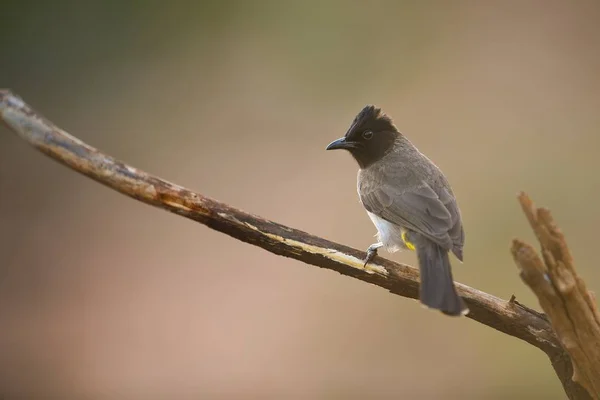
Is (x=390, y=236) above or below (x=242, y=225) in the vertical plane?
above

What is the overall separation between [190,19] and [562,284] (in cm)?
780

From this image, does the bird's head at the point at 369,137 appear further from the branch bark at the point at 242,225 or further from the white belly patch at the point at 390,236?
the branch bark at the point at 242,225

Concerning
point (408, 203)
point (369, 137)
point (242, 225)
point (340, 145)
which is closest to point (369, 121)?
point (369, 137)

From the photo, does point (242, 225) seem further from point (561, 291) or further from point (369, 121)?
point (369, 121)

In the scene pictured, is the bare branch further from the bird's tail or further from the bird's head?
the bird's head

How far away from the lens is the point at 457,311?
8.87ft

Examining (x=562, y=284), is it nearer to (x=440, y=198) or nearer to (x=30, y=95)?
(x=440, y=198)

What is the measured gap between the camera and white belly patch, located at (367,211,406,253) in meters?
3.52

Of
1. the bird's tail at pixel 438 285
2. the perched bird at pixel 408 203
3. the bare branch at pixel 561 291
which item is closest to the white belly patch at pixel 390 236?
the perched bird at pixel 408 203

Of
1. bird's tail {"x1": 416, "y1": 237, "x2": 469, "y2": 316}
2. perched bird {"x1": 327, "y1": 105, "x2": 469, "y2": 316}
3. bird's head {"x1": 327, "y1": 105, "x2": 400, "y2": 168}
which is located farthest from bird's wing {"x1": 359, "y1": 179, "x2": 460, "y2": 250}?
bird's head {"x1": 327, "y1": 105, "x2": 400, "y2": 168}

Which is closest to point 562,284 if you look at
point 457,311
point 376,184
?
point 457,311

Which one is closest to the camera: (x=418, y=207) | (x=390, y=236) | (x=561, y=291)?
(x=561, y=291)

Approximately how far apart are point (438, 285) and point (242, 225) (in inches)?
33.1

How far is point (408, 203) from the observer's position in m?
3.49
